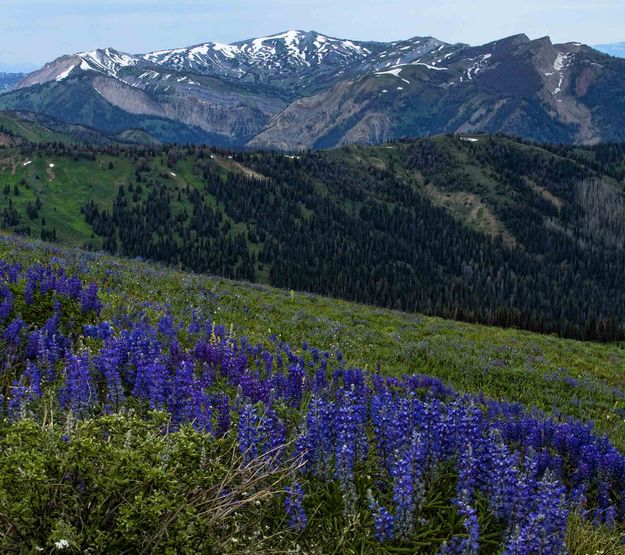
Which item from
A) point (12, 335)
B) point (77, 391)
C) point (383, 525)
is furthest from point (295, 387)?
point (12, 335)

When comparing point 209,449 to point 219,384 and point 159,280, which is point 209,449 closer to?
point 219,384

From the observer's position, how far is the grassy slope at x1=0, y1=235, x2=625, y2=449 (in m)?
19.5

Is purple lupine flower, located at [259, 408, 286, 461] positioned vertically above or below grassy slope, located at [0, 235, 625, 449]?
above

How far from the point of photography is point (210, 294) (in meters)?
25.2

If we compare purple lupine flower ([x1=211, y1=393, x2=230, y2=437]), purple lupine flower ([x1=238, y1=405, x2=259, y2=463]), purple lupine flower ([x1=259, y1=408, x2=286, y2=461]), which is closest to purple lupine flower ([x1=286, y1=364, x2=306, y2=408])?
purple lupine flower ([x1=211, y1=393, x2=230, y2=437])

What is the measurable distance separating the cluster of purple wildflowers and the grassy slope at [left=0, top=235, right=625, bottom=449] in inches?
206

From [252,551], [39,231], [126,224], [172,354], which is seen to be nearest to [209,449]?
[252,551]

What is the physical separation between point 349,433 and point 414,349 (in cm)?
1908

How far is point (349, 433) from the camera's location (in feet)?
19.5

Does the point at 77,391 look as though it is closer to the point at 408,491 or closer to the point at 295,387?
the point at 295,387

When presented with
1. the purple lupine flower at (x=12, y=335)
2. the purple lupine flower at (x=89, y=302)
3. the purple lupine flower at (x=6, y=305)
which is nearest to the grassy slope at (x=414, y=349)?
the purple lupine flower at (x=89, y=302)

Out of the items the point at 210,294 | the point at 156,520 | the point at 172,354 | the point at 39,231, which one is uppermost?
the point at 156,520

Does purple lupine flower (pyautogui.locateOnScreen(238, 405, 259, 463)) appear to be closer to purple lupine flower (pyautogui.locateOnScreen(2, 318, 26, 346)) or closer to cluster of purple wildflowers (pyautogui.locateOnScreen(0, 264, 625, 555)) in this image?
cluster of purple wildflowers (pyautogui.locateOnScreen(0, 264, 625, 555))

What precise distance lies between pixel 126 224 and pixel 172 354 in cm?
18912
